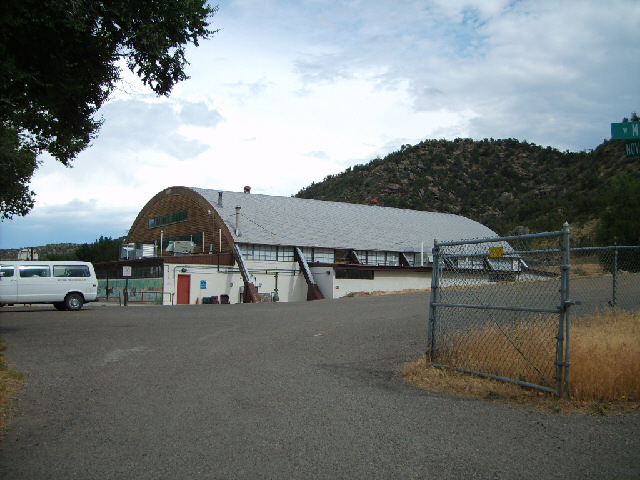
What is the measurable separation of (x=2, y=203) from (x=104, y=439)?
25161 millimetres

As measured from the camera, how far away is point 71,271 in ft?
83.6

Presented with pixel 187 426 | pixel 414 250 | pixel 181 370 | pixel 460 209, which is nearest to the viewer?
pixel 187 426

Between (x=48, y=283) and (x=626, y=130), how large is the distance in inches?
916

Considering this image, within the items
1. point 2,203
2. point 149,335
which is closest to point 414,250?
point 2,203

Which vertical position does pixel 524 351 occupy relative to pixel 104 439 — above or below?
above

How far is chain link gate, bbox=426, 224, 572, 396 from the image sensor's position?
6.91 m

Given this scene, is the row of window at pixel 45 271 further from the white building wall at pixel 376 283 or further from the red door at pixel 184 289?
the white building wall at pixel 376 283

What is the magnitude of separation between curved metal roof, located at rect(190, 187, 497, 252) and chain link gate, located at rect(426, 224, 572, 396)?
108ft

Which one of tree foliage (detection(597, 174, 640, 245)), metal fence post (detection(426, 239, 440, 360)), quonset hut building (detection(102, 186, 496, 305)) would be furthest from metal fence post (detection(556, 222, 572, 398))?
quonset hut building (detection(102, 186, 496, 305))

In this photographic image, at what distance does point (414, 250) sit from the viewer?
4978cm

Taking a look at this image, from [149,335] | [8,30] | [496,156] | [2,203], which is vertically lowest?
[149,335]

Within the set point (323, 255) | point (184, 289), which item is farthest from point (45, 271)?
point (323, 255)

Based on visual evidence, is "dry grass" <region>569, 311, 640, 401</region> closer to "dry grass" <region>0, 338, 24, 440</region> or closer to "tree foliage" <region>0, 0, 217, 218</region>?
"dry grass" <region>0, 338, 24, 440</region>

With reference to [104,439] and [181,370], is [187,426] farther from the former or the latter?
[181,370]
